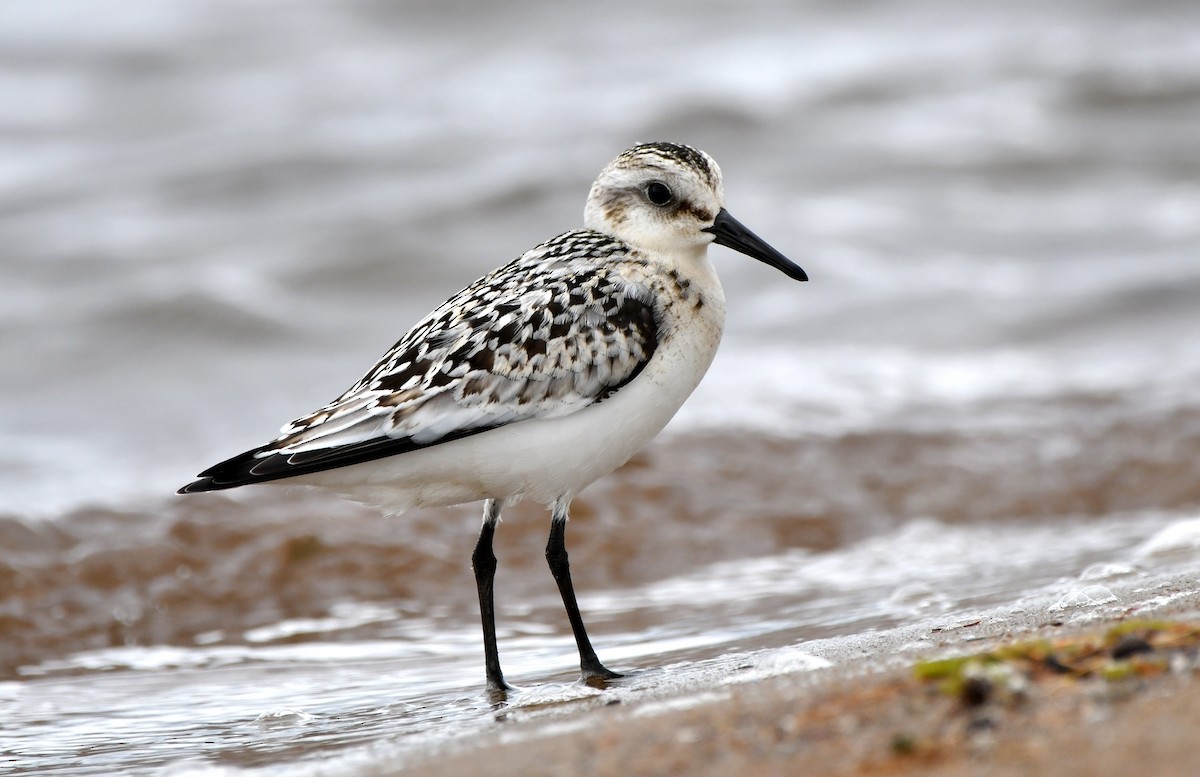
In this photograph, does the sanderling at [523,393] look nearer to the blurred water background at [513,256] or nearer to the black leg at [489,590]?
the black leg at [489,590]

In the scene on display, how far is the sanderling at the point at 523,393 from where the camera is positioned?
545 centimetres

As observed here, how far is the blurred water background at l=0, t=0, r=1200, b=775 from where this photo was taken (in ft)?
23.8

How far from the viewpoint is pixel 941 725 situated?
11.8 feet

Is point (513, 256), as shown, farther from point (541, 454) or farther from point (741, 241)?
point (541, 454)

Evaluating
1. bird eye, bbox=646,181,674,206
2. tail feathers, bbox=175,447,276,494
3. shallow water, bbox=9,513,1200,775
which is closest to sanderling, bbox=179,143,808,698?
tail feathers, bbox=175,447,276,494

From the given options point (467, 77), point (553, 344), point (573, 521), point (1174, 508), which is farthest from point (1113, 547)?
point (467, 77)

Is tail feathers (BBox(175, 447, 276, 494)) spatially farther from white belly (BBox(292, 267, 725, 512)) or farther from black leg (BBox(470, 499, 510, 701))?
black leg (BBox(470, 499, 510, 701))

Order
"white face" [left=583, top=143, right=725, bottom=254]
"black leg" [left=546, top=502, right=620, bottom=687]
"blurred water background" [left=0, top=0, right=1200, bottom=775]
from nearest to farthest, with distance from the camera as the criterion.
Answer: "black leg" [left=546, top=502, right=620, bottom=687] → "white face" [left=583, top=143, right=725, bottom=254] → "blurred water background" [left=0, top=0, right=1200, bottom=775]

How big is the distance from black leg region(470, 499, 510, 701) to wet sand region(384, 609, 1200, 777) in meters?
1.53

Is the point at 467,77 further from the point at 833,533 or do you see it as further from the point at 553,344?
the point at 553,344

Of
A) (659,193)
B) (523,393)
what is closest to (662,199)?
(659,193)

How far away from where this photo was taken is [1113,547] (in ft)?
26.7

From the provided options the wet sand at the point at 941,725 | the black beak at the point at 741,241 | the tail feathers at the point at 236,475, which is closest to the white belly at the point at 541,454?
the tail feathers at the point at 236,475

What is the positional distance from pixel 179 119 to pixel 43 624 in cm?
1010
